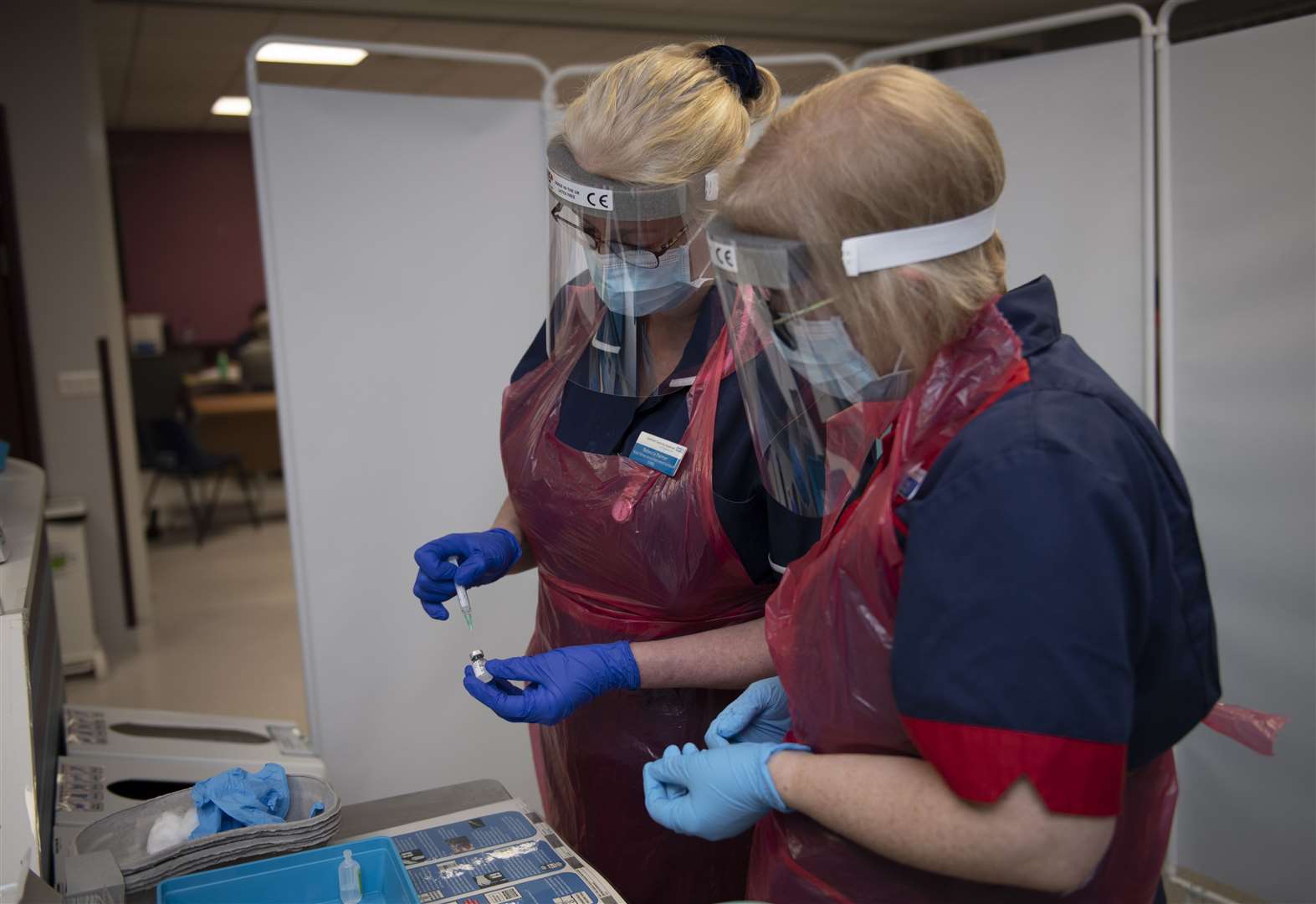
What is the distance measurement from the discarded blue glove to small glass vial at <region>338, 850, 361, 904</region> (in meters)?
0.12

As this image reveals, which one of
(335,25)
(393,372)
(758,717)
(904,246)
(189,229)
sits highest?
(335,25)

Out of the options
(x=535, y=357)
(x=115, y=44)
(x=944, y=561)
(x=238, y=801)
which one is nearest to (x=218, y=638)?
(x=115, y=44)

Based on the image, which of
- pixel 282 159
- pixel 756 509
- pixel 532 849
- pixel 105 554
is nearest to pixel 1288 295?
pixel 756 509

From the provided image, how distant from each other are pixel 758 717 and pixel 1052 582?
52cm

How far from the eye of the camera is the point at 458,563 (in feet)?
5.13

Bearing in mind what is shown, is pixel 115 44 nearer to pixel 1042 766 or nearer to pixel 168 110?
pixel 168 110

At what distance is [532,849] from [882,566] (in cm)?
55

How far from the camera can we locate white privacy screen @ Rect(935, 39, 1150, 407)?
2.24 m

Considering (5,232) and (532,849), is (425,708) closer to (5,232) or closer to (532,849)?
(532,849)

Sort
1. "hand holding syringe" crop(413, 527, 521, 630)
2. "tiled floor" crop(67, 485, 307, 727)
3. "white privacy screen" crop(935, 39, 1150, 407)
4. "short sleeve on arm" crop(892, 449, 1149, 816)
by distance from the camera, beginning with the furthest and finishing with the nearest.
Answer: "tiled floor" crop(67, 485, 307, 727)
"white privacy screen" crop(935, 39, 1150, 407)
"hand holding syringe" crop(413, 527, 521, 630)
"short sleeve on arm" crop(892, 449, 1149, 816)

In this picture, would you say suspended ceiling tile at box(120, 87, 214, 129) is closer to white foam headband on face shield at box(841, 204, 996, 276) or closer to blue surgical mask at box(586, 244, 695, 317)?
blue surgical mask at box(586, 244, 695, 317)

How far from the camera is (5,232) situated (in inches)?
158

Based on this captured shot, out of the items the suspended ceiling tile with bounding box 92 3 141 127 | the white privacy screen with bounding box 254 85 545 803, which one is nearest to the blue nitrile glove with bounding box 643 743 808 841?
the white privacy screen with bounding box 254 85 545 803

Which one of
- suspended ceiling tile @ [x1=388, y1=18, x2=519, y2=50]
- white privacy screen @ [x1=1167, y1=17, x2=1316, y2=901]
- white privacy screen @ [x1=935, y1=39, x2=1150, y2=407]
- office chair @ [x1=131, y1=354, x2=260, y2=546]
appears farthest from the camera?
→ office chair @ [x1=131, y1=354, x2=260, y2=546]
